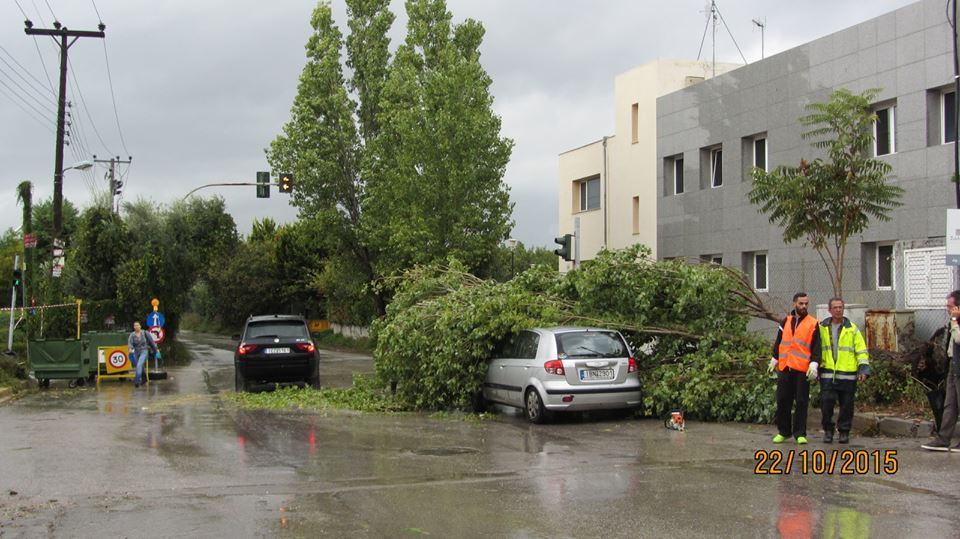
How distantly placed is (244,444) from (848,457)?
7.34 metres

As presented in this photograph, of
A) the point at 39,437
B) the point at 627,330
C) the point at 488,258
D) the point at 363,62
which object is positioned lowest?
the point at 39,437

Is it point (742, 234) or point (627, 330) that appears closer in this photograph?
point (627, 330)

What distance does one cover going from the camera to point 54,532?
6.88 meters

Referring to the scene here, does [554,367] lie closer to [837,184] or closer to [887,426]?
[887,426]

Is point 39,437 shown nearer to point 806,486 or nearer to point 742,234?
point 806,486

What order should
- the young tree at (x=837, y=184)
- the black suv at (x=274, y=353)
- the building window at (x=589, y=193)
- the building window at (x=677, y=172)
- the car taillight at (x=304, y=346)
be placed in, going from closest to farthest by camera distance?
the young tree at (x=837, y=184)
the black suv at (x=274, y=353)
the car taillight at (x=304, y=346)
the building window at (x=677, y=172)
the building window at (x=589, y=193)

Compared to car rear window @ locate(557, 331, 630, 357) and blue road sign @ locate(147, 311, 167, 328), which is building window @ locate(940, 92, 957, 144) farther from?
blue road sign @ locate(147, 311, 167, 328)

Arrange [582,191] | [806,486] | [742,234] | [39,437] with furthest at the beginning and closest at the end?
[582,191] → [742,234] → [39,437] → [806,486]

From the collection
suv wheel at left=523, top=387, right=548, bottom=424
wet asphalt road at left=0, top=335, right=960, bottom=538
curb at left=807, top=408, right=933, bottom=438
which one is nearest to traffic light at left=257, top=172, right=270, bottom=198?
wet asphalt road at left=0, top=335, right=960, bottom=538

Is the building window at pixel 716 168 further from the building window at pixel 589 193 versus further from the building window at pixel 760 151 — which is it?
the building window at pixel 589 193

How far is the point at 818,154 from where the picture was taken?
22.5 meters

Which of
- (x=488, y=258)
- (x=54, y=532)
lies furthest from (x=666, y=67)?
(x=54, y=532)

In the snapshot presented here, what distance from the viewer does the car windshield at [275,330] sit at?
20406 millimetres

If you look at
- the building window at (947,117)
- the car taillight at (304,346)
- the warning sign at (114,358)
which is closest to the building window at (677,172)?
the building window at (947,117)
